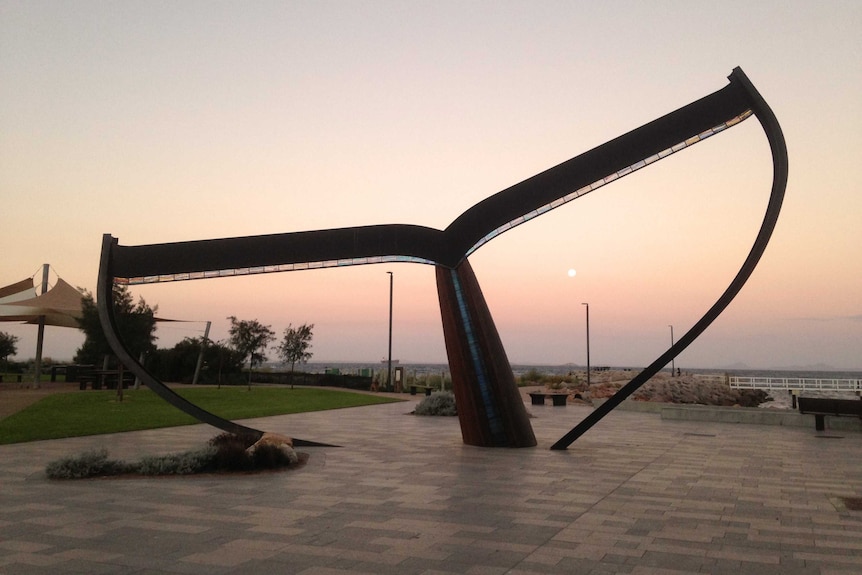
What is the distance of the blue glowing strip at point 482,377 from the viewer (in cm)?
1441

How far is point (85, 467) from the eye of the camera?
433 inches

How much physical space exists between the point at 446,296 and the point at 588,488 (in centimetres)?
589

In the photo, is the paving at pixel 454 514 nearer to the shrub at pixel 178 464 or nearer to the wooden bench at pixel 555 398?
the shrub at pixel 178 464

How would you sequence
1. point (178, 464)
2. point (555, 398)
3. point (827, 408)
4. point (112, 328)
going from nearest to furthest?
1. point (178, 464)
2. point (112, 328)
3. point (827, 408)
4. point (555, 398)

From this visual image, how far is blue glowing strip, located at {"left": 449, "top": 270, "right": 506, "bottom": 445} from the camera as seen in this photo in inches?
567

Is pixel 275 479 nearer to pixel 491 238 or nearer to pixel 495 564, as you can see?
pixel 495 564

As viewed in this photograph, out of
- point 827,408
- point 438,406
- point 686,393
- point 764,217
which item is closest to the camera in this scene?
point 764,217

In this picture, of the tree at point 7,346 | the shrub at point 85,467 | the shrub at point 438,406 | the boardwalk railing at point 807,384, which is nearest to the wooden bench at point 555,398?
the shrub at point 438,406

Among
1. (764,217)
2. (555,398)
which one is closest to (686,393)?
(555,398)

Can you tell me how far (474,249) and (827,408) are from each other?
12200mm

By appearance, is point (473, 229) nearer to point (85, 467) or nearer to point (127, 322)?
point (85, 467)

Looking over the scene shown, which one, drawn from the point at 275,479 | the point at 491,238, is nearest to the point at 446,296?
the point at 491,238

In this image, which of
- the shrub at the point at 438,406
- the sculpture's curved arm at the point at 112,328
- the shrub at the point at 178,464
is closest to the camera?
the shrub at the point at 178,464

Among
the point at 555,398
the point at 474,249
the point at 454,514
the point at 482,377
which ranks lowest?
the point at 454,514
